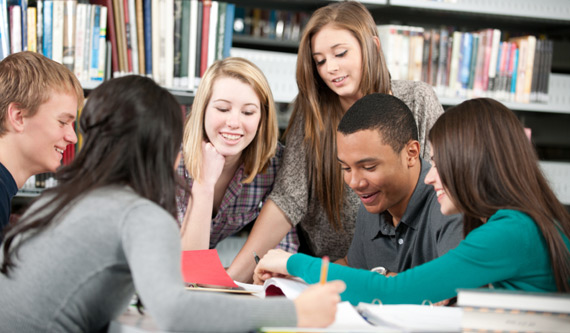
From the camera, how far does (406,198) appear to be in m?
1.57

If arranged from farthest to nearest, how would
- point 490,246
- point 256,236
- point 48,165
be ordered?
1. point 256,236
2. point 48,165
3. point 490,246

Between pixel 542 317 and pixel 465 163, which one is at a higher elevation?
pixel 465 163

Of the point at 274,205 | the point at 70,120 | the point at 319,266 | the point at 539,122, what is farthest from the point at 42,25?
the point at 539,122

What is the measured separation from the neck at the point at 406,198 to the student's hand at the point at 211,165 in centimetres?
57

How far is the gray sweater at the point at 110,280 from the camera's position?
2.64 feet

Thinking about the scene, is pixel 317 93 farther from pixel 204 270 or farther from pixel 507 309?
pixel 507 309

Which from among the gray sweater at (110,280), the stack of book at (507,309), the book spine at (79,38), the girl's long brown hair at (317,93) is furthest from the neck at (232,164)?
the stack of book at (507,309)

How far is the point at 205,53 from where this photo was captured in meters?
2.44

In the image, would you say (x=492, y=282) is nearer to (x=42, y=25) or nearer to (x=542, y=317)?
(x=542, y=317)

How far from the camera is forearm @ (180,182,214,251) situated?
1803mm

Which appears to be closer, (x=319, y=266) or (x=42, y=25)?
(x=319, y=266)

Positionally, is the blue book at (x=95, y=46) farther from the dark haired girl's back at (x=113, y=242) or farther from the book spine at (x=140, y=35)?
the dark haired girl's back at (x=113, y=242)

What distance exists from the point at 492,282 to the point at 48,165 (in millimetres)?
1122

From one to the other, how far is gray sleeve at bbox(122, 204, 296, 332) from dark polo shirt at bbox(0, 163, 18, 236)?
59cm
